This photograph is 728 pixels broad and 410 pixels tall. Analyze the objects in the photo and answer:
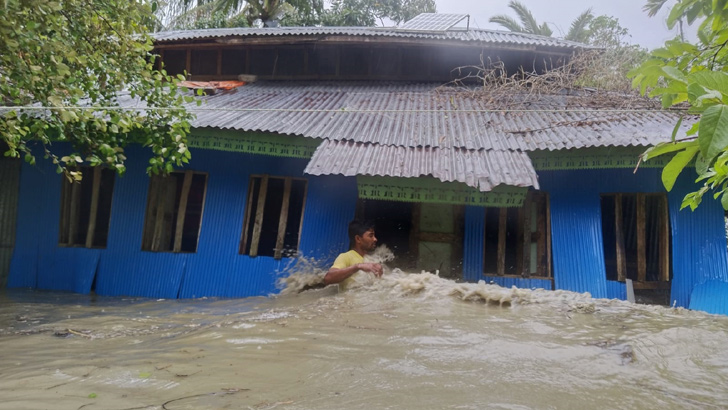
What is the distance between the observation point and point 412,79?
36.0ft

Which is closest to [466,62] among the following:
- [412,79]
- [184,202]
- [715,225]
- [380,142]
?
[412,79]

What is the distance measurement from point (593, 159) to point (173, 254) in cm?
657

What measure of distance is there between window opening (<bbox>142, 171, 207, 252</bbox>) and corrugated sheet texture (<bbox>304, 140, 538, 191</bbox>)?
249cm

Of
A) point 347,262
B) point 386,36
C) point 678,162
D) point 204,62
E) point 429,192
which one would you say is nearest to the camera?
point 678,162

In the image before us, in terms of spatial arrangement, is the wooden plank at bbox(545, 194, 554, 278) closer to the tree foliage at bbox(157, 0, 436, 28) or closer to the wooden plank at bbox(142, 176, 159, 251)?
the wooden plank at bbox(142, 176, 159, 251)

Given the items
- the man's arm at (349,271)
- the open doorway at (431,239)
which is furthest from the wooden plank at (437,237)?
the man's arm at (349,271)

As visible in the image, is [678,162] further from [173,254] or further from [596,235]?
[173,254]

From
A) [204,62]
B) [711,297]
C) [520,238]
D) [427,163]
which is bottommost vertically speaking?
[711,297]

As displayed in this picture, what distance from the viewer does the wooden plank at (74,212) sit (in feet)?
27.5

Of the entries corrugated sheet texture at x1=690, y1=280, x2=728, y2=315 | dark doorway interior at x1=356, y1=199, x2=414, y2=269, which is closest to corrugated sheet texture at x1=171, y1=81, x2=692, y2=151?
dark doorway interior at x1=356, y1=199, x2=414, y2=269

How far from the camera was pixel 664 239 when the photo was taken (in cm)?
737

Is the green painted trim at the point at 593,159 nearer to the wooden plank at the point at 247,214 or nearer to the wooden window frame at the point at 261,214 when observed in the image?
the wooden window frame at the point at 261,214

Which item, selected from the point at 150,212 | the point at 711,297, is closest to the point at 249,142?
the point at 150,212

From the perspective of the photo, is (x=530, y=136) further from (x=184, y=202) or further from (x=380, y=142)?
(x=184, y=202)
